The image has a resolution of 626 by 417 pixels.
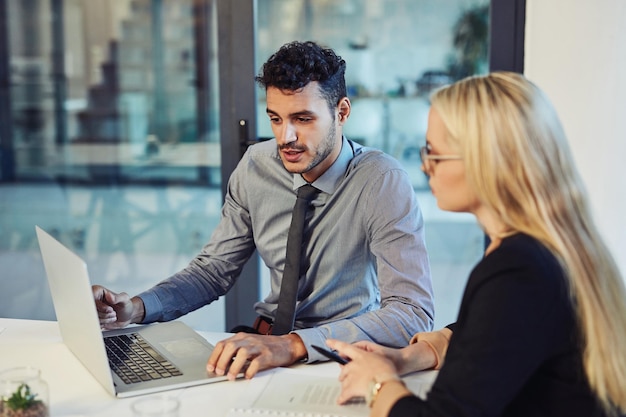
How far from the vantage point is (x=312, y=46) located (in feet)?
7.27

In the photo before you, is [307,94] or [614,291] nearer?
[614,291]

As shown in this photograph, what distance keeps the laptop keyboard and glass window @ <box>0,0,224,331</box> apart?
5.34 feet

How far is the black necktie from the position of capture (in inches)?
82.7

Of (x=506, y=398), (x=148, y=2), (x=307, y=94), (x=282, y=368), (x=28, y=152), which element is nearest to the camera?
(x=506, y=398)

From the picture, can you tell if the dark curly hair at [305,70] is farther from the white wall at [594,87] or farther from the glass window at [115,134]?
Answer: the glass window at [115,134]

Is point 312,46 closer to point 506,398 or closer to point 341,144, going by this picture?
point 341,144

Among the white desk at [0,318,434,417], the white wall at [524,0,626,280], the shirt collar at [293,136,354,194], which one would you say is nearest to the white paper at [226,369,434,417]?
the white desk at [0,318,434,417]

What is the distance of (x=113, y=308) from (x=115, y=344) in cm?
16

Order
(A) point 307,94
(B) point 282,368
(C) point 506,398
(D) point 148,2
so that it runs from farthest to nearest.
Answer: 1. (D) point 148,2
2. (A) point 307,94
3. (B) point 282,368
4. (C) point 506,398

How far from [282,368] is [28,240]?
235cm

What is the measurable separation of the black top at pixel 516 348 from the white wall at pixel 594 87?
1.63 m

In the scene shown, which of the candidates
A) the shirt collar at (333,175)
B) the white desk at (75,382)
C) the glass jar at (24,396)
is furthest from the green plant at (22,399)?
the shirt collar at (333,175)

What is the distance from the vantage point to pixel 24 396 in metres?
1.38

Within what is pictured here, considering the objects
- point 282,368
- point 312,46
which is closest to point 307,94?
point 312,46
